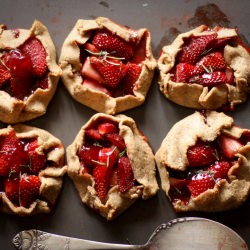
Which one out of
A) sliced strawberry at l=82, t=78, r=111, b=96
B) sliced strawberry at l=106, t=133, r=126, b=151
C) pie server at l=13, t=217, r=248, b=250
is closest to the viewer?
pie server at l=13, t=217, r=248, b=250

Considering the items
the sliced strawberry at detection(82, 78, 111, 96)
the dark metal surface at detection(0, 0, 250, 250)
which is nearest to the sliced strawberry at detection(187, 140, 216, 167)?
the dark metal surface at detection(0, 0, 250, 250)

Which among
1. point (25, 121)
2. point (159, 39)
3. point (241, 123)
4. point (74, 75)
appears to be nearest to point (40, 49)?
point (74, 75)

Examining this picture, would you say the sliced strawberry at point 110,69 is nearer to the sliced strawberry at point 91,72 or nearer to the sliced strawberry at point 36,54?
the sliced strawberry at point 91,72

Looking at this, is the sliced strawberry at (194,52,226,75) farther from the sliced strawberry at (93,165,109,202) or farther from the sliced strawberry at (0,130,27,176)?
the sliced strawberry at (0,130,27,176)

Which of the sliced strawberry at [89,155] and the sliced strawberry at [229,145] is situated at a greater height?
the sliced strawberry at [229,145]

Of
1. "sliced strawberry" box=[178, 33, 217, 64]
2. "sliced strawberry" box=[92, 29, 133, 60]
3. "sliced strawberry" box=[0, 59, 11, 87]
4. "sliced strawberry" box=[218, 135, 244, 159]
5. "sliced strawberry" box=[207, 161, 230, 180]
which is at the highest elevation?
"sliced strawberry" box=[178, 33, 217, 64]

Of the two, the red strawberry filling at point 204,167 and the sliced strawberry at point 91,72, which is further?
the sliced strawberry at point 91,72

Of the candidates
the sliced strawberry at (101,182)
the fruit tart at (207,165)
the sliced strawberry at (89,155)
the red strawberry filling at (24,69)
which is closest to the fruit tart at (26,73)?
the red strawberry filling at (24,69)
